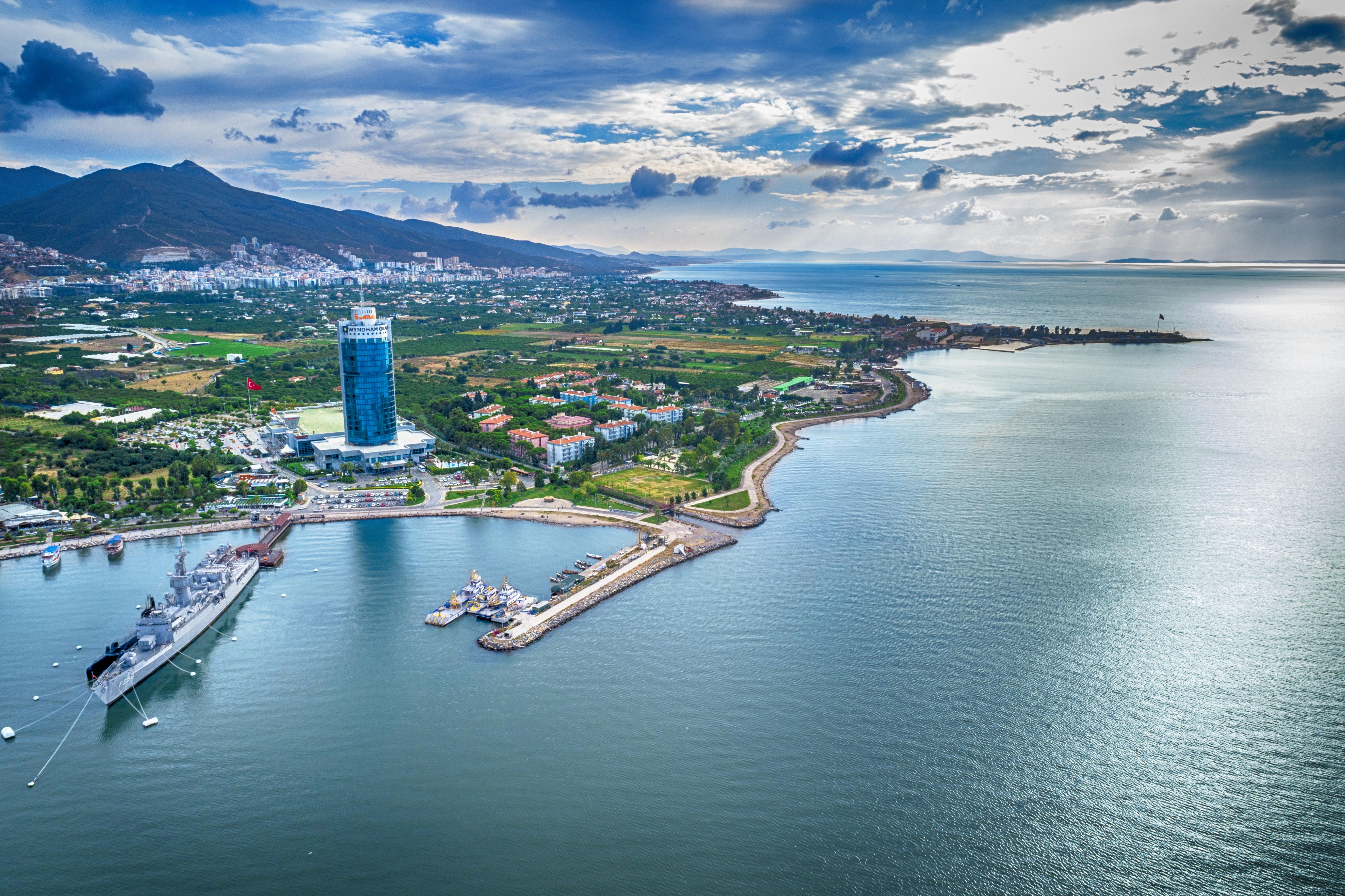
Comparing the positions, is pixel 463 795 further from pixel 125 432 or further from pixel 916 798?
pixel 125 432

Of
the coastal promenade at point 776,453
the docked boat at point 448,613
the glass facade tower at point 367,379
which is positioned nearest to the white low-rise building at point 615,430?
the coastal promenade at point 776,453

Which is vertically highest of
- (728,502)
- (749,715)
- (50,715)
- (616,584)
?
(728,502)

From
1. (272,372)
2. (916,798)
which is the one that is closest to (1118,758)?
(916,798)

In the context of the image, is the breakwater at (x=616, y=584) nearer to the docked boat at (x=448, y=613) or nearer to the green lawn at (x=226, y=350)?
the docked boat at (x=448, y=613)

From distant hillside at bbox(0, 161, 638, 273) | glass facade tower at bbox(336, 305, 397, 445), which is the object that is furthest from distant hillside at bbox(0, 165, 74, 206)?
glass facade tower at bbox(336, 305, 397, 445)

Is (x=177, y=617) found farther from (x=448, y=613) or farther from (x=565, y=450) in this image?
(x=565, y=450)

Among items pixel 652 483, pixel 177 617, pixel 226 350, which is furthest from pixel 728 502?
pixel 226 350

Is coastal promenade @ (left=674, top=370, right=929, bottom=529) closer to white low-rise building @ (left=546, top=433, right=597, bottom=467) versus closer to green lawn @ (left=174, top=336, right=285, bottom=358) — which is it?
white low-rise building @ (left=546, top=433, right=597, bottom=467)
